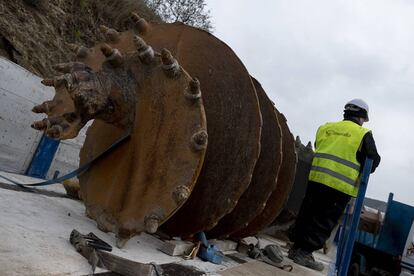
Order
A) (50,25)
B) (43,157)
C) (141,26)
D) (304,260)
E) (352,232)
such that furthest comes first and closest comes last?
(50,25)
(43,157)
(304,260)
(352,232)
(141,26)

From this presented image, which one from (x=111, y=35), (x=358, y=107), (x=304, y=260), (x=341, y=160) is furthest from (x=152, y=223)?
(x=358, y=107)

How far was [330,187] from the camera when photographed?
4414mm

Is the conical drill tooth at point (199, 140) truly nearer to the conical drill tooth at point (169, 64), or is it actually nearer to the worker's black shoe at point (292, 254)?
the conical drill tooth at point (169, 64)

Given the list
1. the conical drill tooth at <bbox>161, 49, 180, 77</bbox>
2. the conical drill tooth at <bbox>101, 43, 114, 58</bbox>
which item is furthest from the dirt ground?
the conical drill tooth at <bbox>161, 49, 180, 77</bbox>

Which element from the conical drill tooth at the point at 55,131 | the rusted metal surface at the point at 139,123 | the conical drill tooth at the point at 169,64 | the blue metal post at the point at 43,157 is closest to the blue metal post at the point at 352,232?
the rusted metal surface at the point at 139,123

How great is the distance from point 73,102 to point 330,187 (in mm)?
3027

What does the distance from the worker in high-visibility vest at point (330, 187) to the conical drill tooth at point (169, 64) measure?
2.76 metres

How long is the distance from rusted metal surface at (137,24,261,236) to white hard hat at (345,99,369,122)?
111 inches

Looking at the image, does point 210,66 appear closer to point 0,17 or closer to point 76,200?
point 76,200

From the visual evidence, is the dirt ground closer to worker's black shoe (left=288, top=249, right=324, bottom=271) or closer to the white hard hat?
the white hard hat

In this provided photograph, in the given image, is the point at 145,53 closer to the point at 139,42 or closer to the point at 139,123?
the point at 139,42

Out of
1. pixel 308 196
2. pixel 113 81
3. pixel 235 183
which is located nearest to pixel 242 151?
pixel 235 183

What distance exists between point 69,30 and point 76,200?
7291 mm

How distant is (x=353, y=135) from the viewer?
4.57m
